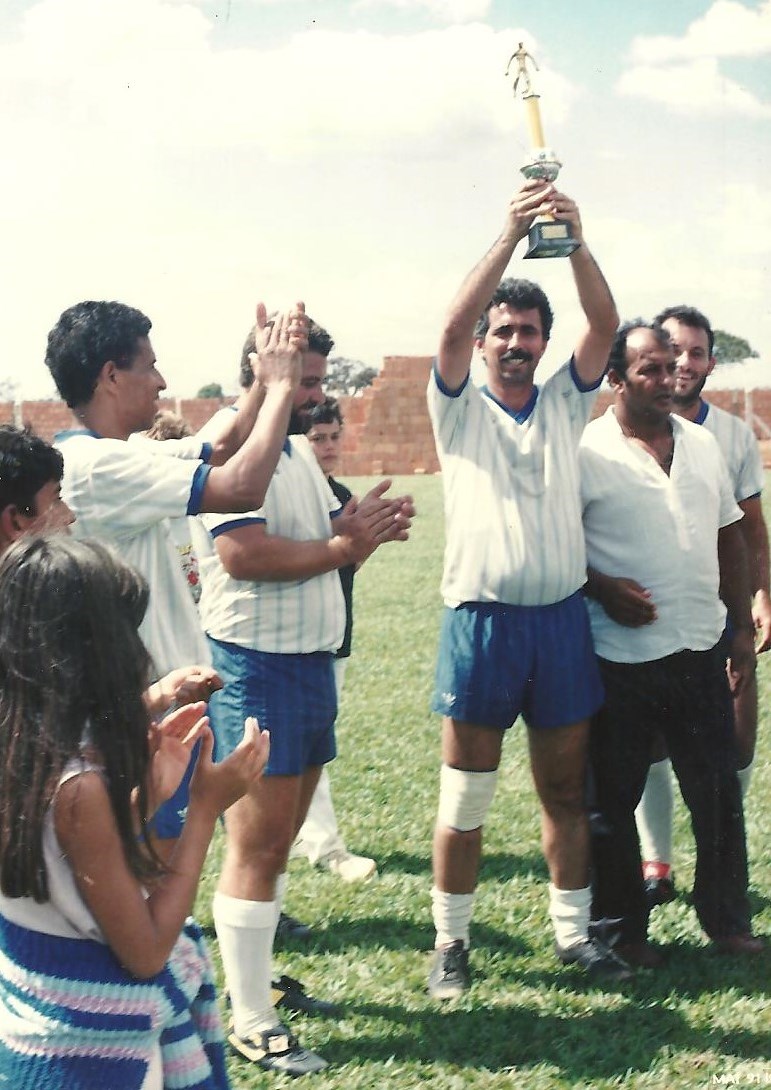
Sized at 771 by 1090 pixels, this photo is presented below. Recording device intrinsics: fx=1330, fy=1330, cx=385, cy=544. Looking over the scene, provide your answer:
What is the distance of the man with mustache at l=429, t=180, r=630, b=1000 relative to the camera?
149 inches

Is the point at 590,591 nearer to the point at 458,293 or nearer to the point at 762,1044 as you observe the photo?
the point at 458,293

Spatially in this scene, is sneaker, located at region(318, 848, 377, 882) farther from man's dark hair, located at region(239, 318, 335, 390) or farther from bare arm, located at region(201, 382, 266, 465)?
man's dark hair, located at region(239, 318, 335, 390)

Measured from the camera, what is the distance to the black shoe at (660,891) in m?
4.53

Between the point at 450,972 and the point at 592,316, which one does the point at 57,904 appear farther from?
the point at 592,316

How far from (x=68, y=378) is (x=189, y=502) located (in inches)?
18.6

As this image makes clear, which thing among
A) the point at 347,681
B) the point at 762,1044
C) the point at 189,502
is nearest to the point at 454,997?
the point at 762,1044

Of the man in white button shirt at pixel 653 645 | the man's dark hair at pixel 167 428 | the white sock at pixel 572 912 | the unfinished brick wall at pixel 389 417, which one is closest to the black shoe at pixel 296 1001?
the white sock at pixel 572 912

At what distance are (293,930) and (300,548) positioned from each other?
5.04ft

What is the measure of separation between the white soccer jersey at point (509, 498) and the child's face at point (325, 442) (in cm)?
187

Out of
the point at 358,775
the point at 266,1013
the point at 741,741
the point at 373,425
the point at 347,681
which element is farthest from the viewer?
the point at 373,425

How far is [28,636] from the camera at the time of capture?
79.7 inches

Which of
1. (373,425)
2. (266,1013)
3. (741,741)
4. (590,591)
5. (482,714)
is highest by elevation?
(373,425)

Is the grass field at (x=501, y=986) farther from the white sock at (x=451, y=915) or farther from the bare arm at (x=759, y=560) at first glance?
the bare arm at (x=759, y=560)

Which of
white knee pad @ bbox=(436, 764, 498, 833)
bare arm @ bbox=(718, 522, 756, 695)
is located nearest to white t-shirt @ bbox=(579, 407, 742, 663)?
bare arm @ bbox=(718, 522, 756, 695)
